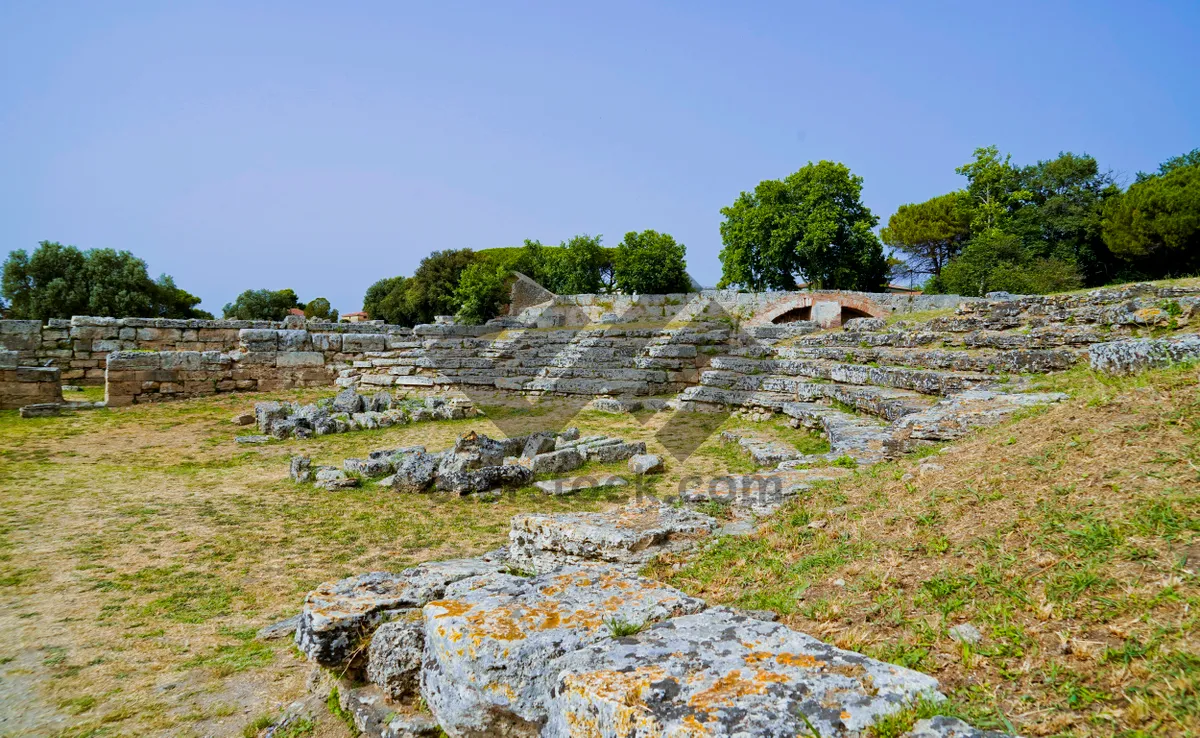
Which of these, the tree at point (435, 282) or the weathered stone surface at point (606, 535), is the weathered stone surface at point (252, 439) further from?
the tree at point (435, 282)

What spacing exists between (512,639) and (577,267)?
126 feet

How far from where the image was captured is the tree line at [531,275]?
1353 inches

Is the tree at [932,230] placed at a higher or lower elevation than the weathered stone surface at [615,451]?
higher

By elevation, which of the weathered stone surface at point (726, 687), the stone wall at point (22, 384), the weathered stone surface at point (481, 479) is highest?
the stone wall at point (22, 384)

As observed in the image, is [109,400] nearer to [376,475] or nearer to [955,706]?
[376,475]

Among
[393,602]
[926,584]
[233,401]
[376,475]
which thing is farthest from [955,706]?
[233,401]

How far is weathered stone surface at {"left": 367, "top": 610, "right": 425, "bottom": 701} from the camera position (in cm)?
258

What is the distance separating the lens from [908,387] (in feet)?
26.9

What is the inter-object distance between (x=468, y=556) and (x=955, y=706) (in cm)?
388

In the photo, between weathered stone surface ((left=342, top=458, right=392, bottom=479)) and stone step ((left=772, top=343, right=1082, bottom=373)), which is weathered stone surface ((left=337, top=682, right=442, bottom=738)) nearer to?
weathered stone surface ((left=342, top=458, right=392, bottom=479))

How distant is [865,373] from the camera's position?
9078 mm

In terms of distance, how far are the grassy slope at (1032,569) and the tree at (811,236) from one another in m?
28.8

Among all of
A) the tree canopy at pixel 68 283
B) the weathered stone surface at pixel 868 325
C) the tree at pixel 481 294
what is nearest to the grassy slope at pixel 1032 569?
the weathered stone surface at pixel 868 325

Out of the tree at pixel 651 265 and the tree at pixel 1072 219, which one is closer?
the tree at pixel 1072 219
